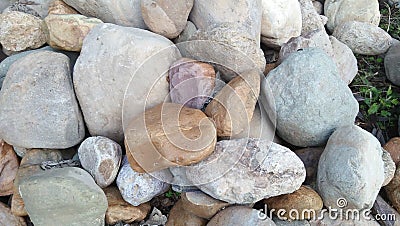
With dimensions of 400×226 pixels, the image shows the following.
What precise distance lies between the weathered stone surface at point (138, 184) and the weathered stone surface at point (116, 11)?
90cm

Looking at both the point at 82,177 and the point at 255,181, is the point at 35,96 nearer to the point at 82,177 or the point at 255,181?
the point at 82,177

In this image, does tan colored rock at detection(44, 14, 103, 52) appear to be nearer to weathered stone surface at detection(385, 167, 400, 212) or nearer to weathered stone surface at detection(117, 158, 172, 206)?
weathered stone surface at detection(117, 158, 172, 206)

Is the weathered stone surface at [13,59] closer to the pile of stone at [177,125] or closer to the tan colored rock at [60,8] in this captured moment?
the pile of stone at [177,125]

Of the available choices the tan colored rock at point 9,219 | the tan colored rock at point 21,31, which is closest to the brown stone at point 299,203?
the tan colored rock at point 9,219

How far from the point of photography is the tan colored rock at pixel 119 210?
2406 millimetres

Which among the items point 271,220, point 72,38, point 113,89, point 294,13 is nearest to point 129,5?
point 72,38

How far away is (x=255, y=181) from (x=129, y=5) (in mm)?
1295

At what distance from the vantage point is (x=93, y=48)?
8.27ft

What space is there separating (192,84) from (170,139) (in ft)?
1.25

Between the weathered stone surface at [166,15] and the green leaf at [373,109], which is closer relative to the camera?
the weathered stone surface at [166,15]

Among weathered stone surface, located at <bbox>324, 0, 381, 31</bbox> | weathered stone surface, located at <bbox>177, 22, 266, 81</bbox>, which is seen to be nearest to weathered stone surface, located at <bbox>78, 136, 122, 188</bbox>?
weathered stone surface, located at <bbox>177, 22, 266, 81</bbox>

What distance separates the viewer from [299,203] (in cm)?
231

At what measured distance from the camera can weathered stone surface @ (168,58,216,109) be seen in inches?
96.8

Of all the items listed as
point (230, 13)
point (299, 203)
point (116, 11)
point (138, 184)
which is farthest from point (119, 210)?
point (230, 13)
